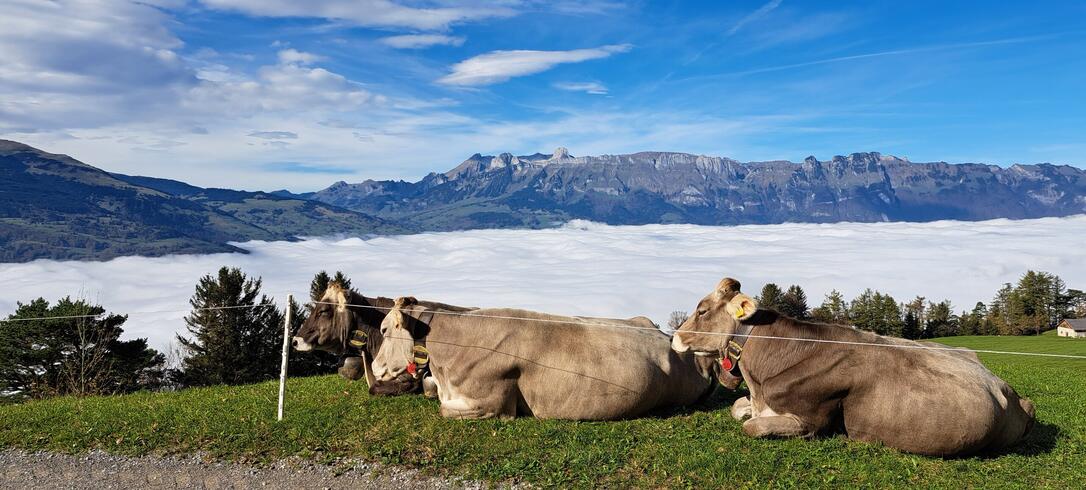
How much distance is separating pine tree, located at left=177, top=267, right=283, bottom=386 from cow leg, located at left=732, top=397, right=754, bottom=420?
46343 mm

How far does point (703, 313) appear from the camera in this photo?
1173cm

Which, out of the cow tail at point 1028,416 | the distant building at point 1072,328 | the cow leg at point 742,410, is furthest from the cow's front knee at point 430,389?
the distant building at point 1072,328

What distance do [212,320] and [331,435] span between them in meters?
47.6

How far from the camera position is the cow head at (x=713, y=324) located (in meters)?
11.6

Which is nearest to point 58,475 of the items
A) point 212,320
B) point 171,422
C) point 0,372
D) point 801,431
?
point 171,422

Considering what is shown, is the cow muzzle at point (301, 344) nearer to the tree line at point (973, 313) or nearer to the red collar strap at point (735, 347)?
the red collar strap at point (735, 347)

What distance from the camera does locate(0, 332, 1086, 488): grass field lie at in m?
9.30

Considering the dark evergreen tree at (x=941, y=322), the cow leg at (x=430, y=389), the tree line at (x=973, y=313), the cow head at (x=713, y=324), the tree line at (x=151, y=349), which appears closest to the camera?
the cow head at (x=713, y=324)

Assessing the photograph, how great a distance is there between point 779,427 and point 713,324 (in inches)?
75.3

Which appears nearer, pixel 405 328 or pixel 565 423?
pixel 565 423

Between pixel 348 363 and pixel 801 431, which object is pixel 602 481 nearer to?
pixel 801 431

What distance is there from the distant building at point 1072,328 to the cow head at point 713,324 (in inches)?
4122

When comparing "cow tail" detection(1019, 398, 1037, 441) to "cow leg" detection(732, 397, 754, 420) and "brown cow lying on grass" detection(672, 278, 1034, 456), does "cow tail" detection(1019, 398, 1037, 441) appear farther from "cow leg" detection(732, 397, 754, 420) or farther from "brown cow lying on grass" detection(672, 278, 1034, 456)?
"cow leg" detection(732, 397, 754, 420)

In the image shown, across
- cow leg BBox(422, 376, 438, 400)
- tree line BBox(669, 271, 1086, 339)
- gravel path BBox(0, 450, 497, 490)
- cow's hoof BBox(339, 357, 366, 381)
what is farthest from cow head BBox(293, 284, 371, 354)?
tree line BBox(669, 271, 1086, 339)
